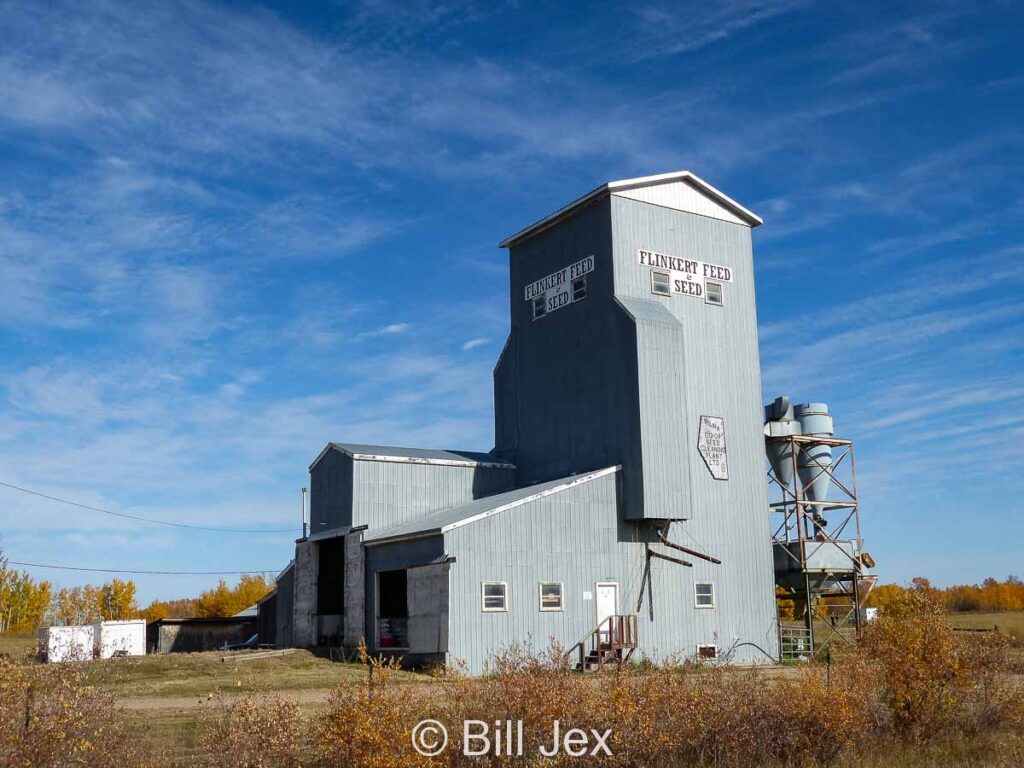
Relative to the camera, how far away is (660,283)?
121 feet

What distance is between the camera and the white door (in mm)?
32281

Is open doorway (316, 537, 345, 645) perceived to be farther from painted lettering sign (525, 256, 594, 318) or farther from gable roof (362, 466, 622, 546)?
painted lettering sign (525, 256, 594, 318)

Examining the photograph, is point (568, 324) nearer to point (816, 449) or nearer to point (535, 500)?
point (535, 500)

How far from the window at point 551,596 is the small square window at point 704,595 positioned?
600 cm

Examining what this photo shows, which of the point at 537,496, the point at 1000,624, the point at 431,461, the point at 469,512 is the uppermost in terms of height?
the point at 431,461

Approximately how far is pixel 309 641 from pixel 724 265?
21401mm

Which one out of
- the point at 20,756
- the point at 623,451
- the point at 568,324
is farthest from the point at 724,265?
the point at 20,756

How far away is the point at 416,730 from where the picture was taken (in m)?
12.3

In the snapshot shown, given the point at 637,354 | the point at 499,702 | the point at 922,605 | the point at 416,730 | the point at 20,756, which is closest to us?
the point at 20,756

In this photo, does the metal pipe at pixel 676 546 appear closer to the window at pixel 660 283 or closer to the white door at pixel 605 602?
the white door at pixel 605 602

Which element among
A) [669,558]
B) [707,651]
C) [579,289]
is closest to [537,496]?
[669,558]

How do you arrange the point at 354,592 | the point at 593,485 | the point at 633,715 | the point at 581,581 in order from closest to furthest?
the point at 633,715 → the point at 581,581 → the point at 593,485 → the point at 354,592

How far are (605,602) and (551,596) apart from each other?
224 centimetres

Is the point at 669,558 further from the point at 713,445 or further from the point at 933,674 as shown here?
the point at 933,674
